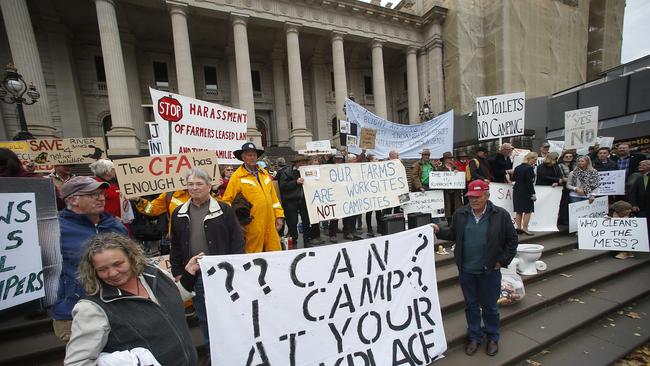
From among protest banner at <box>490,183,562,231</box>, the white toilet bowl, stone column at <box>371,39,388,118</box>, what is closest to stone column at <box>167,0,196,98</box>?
stone column at <box>371,39,388,118</box>

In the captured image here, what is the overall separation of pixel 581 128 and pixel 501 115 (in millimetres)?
2155

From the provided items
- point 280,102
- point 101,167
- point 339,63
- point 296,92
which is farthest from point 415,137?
point 280,102

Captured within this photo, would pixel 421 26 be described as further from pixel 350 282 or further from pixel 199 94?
pixel 350 282

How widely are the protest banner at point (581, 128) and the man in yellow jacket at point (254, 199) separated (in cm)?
806

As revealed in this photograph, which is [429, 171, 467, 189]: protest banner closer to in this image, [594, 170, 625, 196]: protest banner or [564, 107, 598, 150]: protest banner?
[594, 170, 625, 196]: protest banner

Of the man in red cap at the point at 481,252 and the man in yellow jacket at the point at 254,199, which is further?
the man in yellow jacket at the point at 254,199

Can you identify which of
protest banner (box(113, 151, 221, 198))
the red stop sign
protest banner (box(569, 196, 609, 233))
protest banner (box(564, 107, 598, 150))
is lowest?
protest banner (box(569, 196, 609, 233))

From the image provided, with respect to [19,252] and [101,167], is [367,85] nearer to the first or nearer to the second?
[101,167]

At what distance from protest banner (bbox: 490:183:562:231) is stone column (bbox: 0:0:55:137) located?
62.8 feet

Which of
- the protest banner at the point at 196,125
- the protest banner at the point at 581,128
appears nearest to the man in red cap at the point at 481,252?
the protest banner at the point at 196,125

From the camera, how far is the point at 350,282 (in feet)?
7.75

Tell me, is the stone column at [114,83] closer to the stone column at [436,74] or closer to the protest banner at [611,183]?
the protest banner at [611,183]

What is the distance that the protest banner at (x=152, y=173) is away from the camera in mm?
3241

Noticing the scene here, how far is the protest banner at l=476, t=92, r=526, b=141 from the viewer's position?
6910 millimetres
